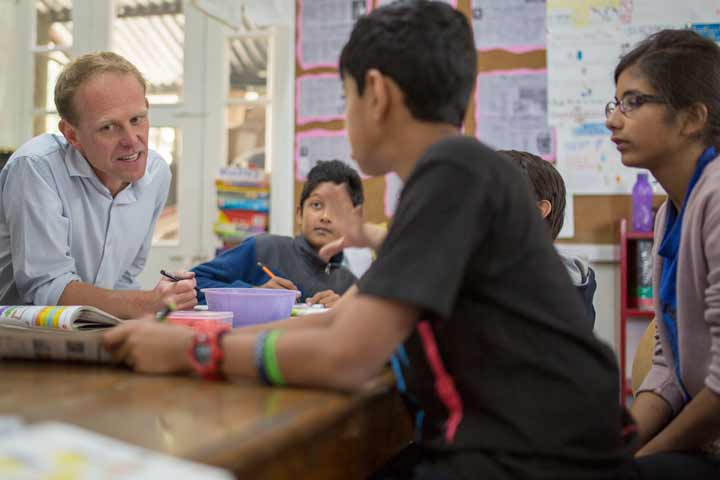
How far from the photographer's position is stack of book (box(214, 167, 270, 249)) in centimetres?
361

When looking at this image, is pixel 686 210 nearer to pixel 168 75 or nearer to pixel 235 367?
pixel 235 367

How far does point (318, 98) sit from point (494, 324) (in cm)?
300

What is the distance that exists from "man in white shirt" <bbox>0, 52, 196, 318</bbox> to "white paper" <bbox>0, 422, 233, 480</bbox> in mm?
1036

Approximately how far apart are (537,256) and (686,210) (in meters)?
0.54

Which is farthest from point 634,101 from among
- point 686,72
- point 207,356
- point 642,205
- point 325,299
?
point 642,205

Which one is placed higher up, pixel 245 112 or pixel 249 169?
pixel 245 112

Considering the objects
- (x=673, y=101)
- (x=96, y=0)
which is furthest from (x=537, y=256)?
(x=96, y=0)

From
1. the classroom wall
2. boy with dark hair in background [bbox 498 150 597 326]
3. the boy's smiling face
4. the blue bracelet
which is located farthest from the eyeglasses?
the classroom wall

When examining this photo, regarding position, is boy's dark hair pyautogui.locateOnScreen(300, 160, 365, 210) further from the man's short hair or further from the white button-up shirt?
the man's short hair

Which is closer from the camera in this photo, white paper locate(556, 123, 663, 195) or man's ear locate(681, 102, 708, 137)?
man's ear locate(681, 102, 708, 137)

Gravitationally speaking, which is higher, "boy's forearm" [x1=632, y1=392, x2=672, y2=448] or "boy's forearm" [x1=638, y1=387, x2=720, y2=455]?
"boy's forearm" [x1=638, y1=387, x2=720, y2=455]

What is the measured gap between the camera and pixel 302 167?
3.59 metres

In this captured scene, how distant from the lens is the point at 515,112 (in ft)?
11.0

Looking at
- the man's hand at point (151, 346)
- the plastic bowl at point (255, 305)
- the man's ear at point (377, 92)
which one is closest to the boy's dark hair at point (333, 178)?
the plastic bowl at point (255, 305)
